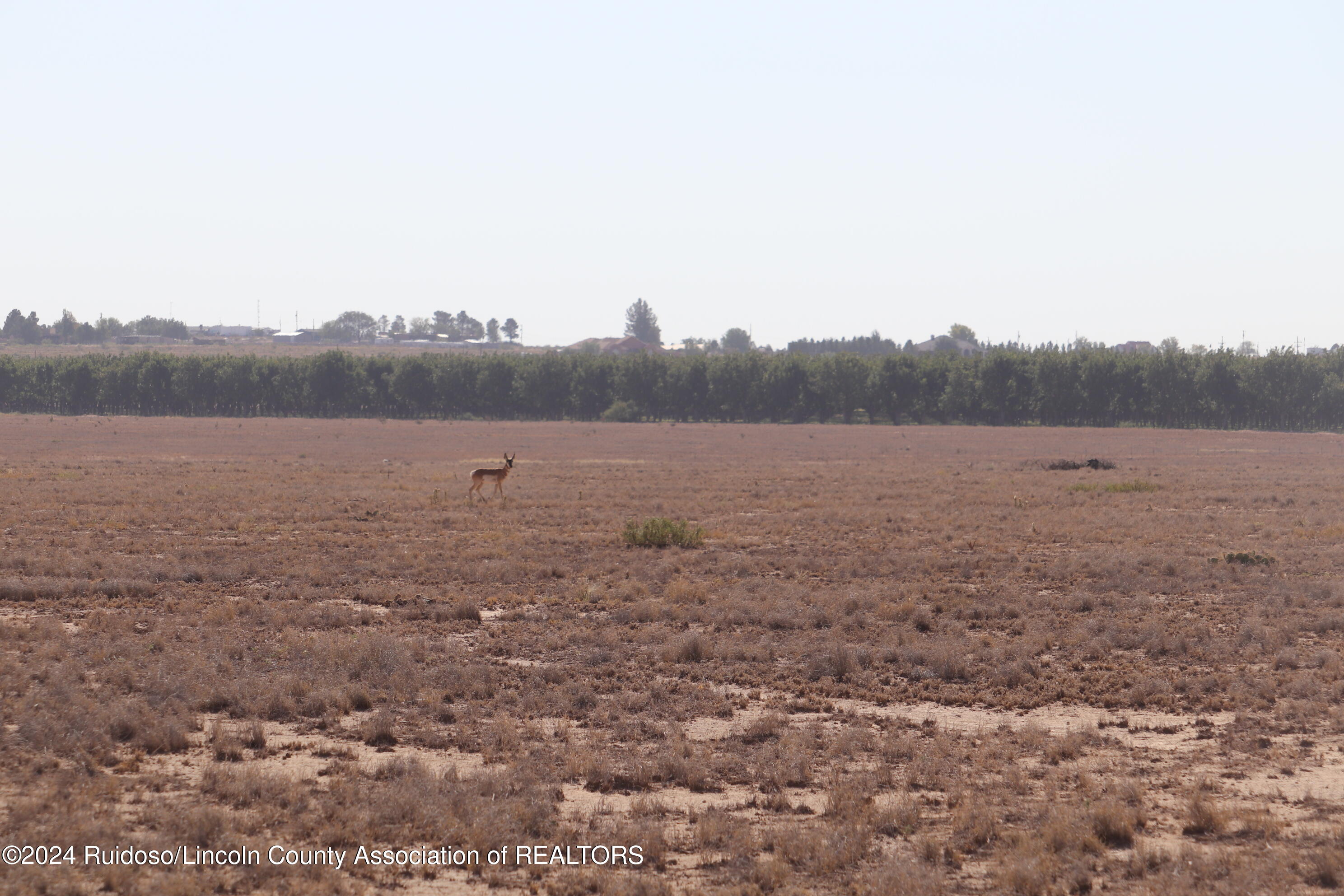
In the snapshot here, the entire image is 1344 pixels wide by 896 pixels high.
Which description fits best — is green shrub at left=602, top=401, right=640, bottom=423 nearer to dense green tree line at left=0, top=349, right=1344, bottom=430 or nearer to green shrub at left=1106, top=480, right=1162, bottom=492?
dense green tree line at left=0, top=349, right=1344, bottom=430

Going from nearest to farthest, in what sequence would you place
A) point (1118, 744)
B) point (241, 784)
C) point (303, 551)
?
point (241, 784) < point (1118, 744) < point (303, 551)

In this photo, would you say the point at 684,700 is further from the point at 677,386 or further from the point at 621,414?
the point at 677,386

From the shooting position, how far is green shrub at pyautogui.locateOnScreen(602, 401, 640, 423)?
5098 inches

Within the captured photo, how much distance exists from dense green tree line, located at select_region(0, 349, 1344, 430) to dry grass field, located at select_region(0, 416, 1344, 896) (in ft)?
326

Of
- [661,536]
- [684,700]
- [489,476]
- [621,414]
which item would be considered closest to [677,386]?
[621,414]

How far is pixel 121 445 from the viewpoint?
6506 centimetres

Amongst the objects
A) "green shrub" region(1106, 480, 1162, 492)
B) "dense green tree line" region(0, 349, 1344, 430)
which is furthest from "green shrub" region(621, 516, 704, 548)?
"dense green tree line" region(0, 349, 1344, 430)

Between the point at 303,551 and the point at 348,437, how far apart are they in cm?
6123

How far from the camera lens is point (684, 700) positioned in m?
11.9

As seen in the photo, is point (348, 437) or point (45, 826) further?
point (348, 437)

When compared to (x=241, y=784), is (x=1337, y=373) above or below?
above

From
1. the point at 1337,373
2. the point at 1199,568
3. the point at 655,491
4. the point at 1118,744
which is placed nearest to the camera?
the point at 1118,744

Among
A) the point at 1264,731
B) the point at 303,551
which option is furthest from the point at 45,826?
the point at 303,551

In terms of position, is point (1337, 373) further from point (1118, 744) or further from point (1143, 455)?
point (1118, 744)
